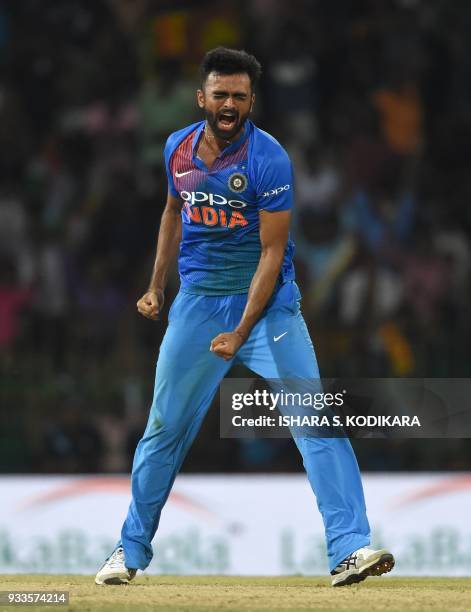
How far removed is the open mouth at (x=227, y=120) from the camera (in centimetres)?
627

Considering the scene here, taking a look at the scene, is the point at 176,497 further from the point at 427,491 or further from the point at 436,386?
the point at 436,386

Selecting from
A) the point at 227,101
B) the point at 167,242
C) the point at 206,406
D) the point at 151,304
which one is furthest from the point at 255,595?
the point at 227,101

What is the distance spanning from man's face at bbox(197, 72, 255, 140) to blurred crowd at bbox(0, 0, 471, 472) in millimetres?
4563

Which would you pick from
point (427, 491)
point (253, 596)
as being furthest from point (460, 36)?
point (253, 596)

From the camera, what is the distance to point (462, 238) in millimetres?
12406

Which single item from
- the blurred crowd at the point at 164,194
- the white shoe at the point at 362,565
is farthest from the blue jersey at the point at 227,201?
the blurred crowd at the point at 164,194

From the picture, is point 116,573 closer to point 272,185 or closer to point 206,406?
point 206,406

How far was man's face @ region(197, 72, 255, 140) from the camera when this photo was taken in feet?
20.5

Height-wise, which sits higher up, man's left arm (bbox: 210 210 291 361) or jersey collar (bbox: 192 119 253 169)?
jersey collar (bbox: 192 119 253 169)

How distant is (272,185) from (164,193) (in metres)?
6.22

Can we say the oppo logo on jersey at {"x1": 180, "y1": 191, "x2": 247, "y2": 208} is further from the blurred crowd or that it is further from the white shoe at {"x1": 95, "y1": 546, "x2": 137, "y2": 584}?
the blurred crowd

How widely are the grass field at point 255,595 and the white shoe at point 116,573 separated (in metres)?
0.05

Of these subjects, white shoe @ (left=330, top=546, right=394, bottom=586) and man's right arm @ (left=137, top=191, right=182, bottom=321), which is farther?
man's right arm @ (left=137, top=191, right=182, bottom=321)

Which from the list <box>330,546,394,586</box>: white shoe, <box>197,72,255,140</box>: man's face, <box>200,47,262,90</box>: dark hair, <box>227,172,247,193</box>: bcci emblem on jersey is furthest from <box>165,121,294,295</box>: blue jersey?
<box>330,546,394,586</box>: white shoe
